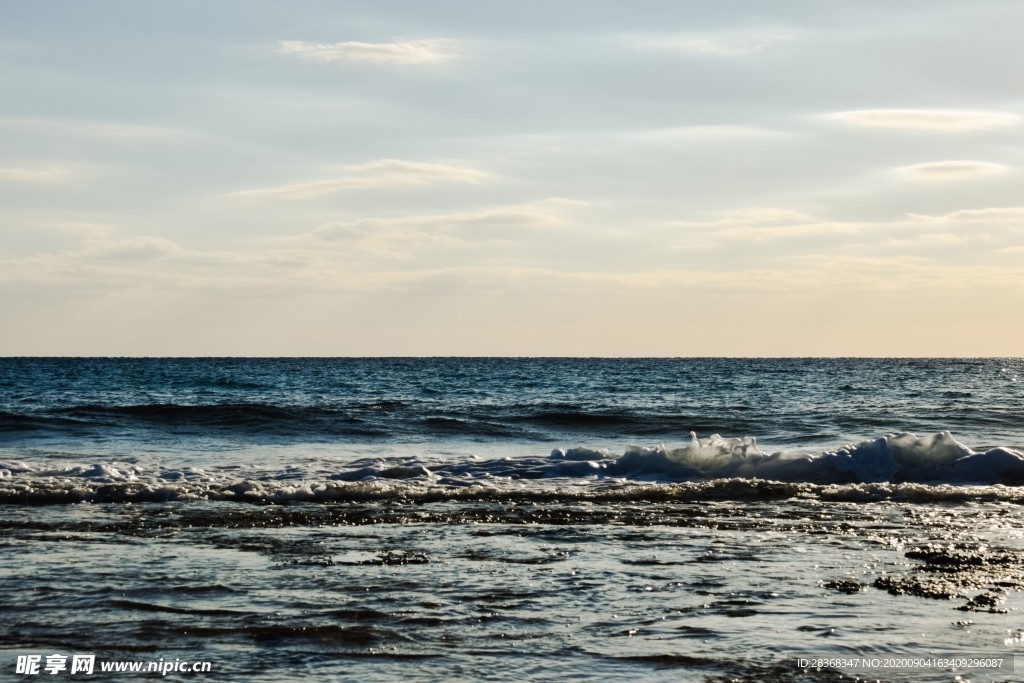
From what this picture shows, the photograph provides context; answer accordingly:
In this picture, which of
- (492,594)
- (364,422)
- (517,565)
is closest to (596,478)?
(517,565)

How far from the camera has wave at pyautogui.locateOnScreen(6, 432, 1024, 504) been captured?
1433 centimetres

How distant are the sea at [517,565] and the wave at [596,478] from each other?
0.06m

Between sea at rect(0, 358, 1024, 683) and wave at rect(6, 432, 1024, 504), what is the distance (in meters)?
0.06

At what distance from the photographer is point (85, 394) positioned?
4894 cm

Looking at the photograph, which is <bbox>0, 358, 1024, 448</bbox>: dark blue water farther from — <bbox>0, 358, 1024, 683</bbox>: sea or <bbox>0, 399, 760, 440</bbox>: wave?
<bbox>0, 358, 1024, 683</bbox>: sea

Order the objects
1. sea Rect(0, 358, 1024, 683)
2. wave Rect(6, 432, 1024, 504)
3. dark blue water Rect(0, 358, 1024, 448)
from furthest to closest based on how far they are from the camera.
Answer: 1. dark blue water Rect(0, 358, 1024, 448)
2. wave Rect(6, 432, 1024, 504)
3. sea Rect(0, 358, 1024, 683)

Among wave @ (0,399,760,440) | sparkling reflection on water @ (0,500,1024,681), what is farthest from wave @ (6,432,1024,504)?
wave @ (0,399,760,440)

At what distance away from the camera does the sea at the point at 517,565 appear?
20.6ft

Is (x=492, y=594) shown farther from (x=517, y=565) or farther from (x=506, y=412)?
(x=506, y=412)

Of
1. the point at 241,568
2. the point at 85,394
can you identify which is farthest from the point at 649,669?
the point at 85,394

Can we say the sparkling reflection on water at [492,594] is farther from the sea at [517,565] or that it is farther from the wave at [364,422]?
the wave at [364,422]

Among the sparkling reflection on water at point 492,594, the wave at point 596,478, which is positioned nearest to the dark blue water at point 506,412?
the wave at point 596,478

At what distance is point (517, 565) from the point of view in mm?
9047

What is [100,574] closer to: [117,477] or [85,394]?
[117,477]
